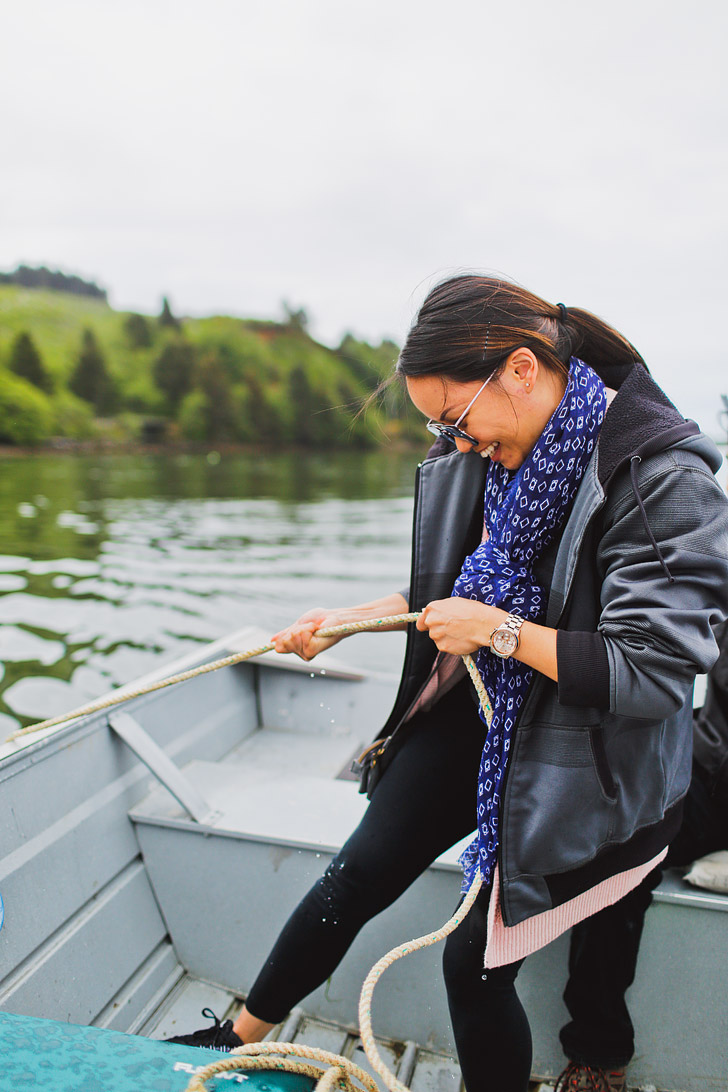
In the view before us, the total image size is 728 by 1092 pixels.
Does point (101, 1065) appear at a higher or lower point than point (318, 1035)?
higher

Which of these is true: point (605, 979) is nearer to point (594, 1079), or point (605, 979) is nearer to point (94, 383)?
point (594, 1079)

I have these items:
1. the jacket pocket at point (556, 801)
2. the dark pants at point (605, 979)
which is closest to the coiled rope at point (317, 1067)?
the jacket pocket at point (556, 801)

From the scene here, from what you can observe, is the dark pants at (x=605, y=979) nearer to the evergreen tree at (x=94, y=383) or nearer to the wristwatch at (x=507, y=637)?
the wristwatch at (x=507, y=637)

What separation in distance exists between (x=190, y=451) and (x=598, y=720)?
50930mm

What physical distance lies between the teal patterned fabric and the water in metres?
5.90

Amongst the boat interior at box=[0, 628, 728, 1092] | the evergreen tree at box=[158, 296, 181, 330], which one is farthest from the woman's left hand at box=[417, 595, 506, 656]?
the evergreen tree at box=[158, 296, 181, 330]

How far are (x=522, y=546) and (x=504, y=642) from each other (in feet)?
0.70

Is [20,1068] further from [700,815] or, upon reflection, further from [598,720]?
[700,815]

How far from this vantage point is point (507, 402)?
4.16 feet

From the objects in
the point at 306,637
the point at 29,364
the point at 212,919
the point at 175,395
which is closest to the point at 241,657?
the point at 306,637

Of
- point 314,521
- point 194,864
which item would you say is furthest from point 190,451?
point 194,864

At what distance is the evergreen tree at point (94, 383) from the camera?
174ft

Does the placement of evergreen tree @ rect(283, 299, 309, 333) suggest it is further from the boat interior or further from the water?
the boat interior

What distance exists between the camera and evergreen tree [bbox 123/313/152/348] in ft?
225
